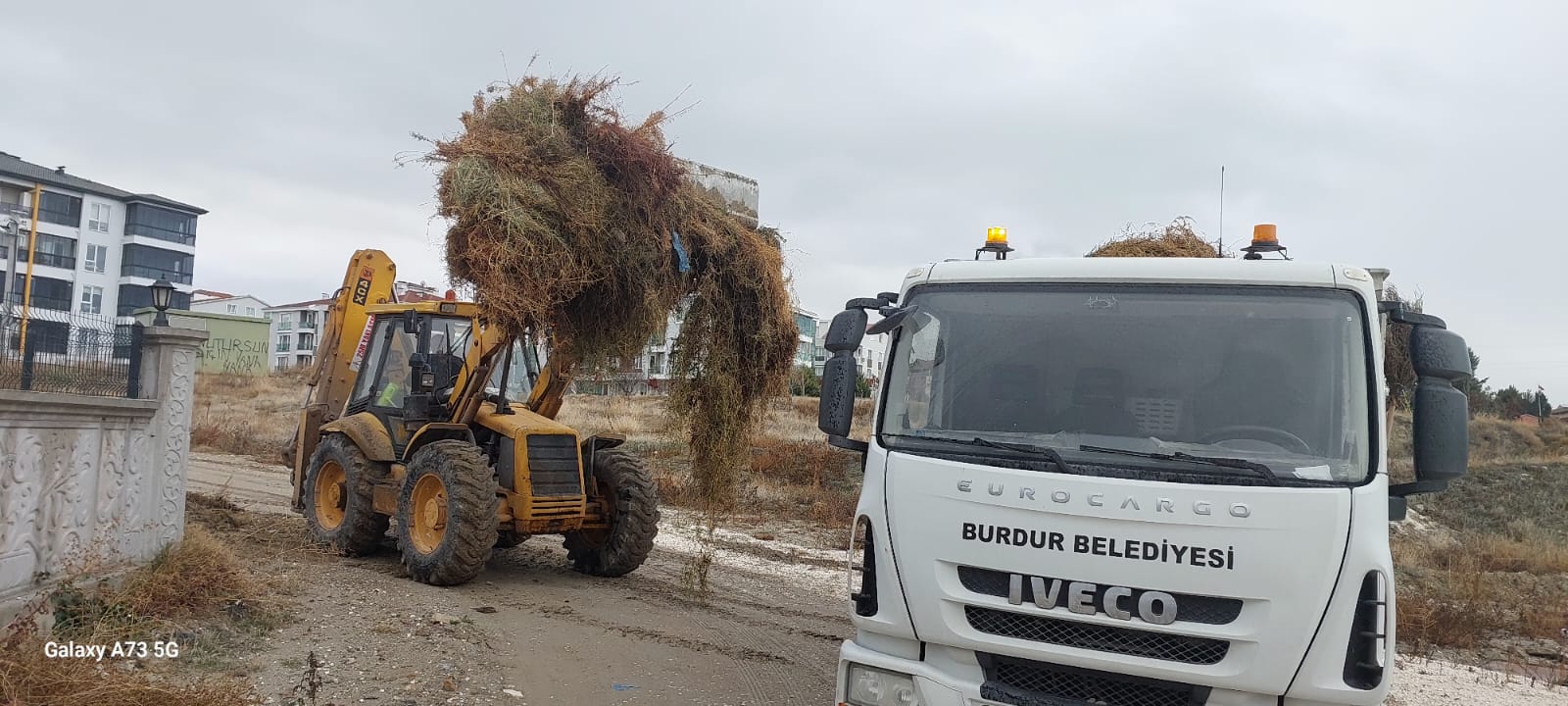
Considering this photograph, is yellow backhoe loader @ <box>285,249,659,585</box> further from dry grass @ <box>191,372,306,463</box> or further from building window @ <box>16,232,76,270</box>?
building window @ <box>16,232,76,270</box>

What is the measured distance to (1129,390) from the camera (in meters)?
4.28

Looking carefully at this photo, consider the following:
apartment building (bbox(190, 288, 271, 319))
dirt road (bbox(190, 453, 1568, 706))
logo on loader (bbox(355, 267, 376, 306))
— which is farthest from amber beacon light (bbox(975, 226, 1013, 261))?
apartment building (bbox(190, 288, 271, 319))

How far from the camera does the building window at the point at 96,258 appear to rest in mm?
55781

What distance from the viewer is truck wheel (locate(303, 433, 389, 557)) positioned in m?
9.19

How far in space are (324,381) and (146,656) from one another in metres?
5.30

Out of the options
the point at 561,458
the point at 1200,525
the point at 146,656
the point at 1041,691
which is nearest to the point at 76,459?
the point at 146,656

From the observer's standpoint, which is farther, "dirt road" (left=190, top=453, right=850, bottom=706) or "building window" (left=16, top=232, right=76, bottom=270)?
"building window" (left=16, top=232, right=76, bottom=270)

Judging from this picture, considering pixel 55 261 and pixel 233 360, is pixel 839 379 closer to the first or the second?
pixel 233 360

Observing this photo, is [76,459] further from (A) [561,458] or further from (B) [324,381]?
(B) [324,381]

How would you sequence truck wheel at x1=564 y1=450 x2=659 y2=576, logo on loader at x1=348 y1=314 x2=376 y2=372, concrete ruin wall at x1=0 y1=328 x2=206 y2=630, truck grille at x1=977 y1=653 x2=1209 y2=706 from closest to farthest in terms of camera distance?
truck grille at x1=977 y1=653 x2=1209 y2=706 < concrete ruin wall at x1=0 y1=328 x2=206 y2=630 < truck wheel at x1=564 y1=450 x2=659 y2=576 < logo on loader at x1=348 y1=314 x2=376 y2=372

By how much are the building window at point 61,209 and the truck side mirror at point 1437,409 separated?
62.5 meters

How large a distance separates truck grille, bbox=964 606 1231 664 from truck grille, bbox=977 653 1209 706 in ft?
0.33

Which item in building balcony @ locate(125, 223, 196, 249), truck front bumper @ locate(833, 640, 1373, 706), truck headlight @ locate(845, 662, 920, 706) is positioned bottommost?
truck headlight @ locate(845, 662, 920, 706)

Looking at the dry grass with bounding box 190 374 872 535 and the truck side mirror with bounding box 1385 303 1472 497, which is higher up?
the truck side mirror with bounding box 1385 303 1472 497
